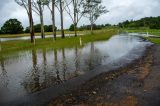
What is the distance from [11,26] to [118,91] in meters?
90.1

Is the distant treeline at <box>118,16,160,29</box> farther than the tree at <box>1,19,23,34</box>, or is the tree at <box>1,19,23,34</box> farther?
the distant treeline at <box>118,16,160,29</box>

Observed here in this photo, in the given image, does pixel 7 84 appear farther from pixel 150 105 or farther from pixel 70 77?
pixel 150 105

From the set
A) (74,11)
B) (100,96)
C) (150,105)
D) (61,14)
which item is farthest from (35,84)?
(74,11)

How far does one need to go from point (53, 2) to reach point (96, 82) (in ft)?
125

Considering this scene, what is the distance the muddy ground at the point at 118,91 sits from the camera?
8.16m

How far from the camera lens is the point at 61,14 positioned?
50.7 metres

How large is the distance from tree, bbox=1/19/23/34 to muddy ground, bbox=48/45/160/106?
8663 cm

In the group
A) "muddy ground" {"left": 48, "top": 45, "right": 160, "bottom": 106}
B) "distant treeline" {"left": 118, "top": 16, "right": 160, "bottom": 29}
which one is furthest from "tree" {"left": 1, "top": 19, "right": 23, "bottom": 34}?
"muddy ground" {"left": 48, "top": 45, "right": 160, "bottom": 106}

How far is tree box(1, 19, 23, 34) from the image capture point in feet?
308

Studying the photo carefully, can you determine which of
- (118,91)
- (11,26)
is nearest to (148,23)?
(11,26)

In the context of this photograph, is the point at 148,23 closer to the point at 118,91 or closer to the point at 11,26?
the point at 11,26

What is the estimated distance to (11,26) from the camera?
94.6 m

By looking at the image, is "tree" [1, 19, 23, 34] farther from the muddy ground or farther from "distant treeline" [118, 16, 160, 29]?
the muddy ground

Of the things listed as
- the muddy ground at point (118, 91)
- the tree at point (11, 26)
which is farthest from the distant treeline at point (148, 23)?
the muddy ground at point (118, 91)
